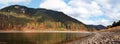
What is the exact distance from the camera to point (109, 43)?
31.5m

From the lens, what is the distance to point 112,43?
30875 millimetres

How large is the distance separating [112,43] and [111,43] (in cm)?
17

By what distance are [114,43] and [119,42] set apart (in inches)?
25.7

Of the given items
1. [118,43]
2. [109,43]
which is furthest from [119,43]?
[109,43]

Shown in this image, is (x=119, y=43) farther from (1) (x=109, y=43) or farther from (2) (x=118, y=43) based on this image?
(1) (x=109, y=43)

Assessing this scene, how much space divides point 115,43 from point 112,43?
598mm

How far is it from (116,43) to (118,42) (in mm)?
606

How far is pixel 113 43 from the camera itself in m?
30.7

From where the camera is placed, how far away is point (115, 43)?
30.3 meters

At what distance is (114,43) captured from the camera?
100 ft

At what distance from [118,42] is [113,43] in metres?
0.65

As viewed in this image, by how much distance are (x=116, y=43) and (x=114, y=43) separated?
452 millimetres

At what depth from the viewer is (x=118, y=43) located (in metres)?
29.6
